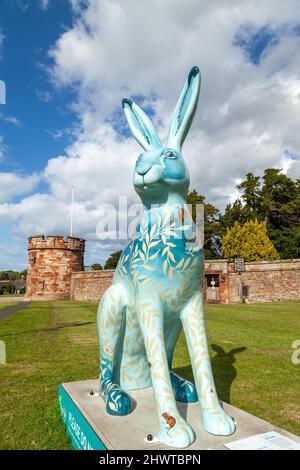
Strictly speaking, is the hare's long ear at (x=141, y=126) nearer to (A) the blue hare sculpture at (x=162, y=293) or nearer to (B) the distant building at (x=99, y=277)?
(A) the blue hare sculpture at (x=162, y=293)

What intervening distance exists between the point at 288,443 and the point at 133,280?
165 cm

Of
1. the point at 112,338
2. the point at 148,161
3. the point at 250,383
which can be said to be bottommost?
the point at 250,383

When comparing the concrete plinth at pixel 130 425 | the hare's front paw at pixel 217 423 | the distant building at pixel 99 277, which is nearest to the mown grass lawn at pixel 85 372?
the concrete plinth at pixel 130 425

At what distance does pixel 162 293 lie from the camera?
2875 millimetres

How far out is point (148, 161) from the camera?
9.75 ft

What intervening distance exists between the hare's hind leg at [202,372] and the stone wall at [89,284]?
24.2 meters

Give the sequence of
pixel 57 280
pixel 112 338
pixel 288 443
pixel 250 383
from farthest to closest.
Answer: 1. pixel 57 280
2. pixel 250 383
3. pixel 112 338
4. pixel 288 443

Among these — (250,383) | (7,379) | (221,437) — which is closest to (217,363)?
(250,383)

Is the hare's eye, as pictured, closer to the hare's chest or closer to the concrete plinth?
the hare's chest

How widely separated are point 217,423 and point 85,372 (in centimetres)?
392

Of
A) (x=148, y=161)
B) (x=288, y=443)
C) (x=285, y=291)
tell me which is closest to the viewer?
(x=288, y=443)

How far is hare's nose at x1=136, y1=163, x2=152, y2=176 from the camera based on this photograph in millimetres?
2920
